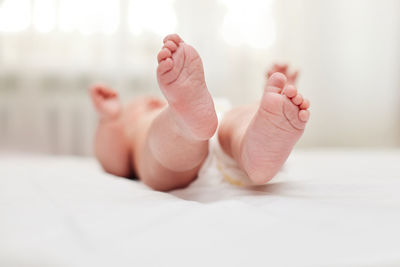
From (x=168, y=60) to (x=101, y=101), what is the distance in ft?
1.60

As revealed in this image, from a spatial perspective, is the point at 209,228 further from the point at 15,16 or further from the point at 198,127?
the point at 15,16

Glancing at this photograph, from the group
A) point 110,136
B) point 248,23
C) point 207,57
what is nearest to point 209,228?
point 110,136

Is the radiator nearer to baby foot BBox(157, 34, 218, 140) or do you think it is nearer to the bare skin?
the bare skin

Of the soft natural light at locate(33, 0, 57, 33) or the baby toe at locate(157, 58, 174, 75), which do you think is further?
the soft natural light at locate(33, 0, 57, 33)

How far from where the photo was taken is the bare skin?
54 cm

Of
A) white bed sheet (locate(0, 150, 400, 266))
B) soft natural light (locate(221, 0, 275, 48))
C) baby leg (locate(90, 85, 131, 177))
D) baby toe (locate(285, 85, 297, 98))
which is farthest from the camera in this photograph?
soft natural light (locate(221, 0, 275, 48))

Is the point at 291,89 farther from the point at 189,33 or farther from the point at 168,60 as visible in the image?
the point at 189,33

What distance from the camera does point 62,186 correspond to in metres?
0.70

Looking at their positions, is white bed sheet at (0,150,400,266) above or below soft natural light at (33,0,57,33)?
below

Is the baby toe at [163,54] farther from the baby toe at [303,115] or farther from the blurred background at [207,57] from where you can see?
the blurred background at [207,57]

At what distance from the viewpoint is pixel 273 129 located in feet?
1.77

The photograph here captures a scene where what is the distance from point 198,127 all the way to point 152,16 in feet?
4.14

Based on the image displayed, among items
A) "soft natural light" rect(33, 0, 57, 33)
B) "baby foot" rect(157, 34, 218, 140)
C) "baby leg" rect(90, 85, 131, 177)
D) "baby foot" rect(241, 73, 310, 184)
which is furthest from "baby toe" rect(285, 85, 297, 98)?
"soft natural light" rect(33, 0, 57, 33)

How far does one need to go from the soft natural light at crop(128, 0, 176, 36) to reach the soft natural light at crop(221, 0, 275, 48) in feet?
0.86
